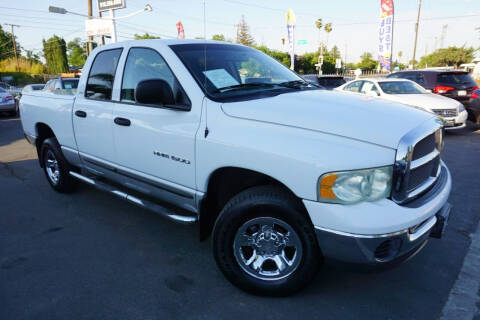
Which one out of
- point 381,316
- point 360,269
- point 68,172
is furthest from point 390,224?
point 68,172

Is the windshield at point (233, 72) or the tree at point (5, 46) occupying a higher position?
the tree at point (5, 46)

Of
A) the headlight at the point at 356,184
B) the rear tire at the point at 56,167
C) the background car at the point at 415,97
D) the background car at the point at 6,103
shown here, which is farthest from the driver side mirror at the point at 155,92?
the background car at the point at 6,103

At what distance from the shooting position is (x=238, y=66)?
10.6 feet

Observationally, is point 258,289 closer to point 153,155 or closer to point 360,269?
point 360,269

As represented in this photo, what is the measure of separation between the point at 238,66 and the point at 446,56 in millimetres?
75595

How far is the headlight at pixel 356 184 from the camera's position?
2.04 metres

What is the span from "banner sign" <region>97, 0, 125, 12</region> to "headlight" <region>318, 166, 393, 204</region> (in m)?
21.5

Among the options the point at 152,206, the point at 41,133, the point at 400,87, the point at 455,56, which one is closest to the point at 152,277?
the point at 152,206

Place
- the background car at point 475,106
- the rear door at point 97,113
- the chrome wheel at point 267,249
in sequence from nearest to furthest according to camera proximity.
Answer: the chrome wheel at point 267,249
the rear door at point 97,113
the background car at point 475,106

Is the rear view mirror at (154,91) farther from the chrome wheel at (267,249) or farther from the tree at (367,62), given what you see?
the tree at (367,62)

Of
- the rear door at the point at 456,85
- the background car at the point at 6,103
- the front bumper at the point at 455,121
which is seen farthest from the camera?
the background car at the point at 6,103

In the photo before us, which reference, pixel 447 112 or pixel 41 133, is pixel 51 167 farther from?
pixel 447 112

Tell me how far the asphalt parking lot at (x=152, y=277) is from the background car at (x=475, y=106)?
6.88m

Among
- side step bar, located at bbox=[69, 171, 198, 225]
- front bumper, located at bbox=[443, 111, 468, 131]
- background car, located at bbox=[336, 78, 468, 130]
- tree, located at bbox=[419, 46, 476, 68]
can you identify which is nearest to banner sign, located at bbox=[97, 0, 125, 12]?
background car, located at bbox=[336, 78, 468, 130]
